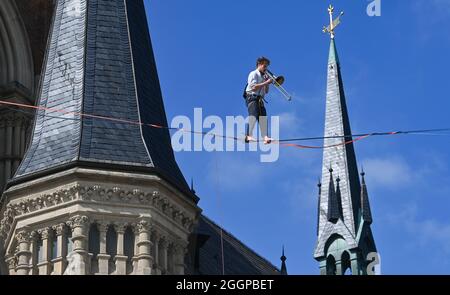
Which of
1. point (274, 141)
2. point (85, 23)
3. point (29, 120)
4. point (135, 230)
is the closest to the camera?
point (274, 141)

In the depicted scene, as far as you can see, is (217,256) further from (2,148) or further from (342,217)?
(2,148)

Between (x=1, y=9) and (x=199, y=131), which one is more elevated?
(x=1, y=9)

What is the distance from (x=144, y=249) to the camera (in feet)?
109

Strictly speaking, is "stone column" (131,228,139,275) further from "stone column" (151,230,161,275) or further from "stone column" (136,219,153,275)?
"stone column" (151,230,161,275)

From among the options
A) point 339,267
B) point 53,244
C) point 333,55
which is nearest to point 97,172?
point 53,244

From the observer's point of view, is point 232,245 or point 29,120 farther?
point 232,245

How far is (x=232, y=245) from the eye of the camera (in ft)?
157

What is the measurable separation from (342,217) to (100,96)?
545 inches

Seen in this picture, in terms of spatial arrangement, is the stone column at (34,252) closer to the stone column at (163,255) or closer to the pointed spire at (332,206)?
the stone column at (163,255)

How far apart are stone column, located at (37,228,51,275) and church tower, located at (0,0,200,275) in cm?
2
